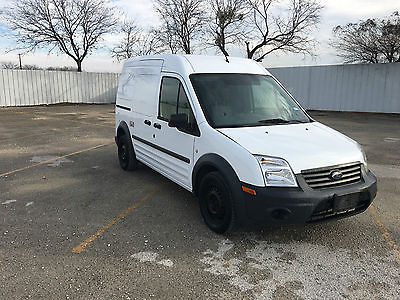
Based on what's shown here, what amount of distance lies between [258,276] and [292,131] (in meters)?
1.66

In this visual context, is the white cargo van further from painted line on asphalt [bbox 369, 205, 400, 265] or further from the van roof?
painted line on asphalt [bbox 369, 205, 400, 265]

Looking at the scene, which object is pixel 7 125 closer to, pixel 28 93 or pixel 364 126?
pixel 28 93

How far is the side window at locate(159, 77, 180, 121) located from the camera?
14.5ft

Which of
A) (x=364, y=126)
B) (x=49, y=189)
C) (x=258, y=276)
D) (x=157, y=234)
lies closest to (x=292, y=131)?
(x=258, y=276)

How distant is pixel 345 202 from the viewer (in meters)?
3.28

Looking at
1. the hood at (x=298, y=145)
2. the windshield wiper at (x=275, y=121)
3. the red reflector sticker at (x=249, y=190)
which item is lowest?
the red reflector sticker at (x=249, y=190)

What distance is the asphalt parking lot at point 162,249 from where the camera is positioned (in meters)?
2.84

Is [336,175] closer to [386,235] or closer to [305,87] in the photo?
[386,235]

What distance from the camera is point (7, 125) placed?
12.9 meters

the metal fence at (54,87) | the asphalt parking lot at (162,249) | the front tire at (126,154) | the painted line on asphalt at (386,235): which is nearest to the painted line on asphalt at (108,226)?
the asphalt parking lot at (162,249)

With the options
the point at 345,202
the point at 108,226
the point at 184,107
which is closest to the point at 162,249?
the point at 108,226

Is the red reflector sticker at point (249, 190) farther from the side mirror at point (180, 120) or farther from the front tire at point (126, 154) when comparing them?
the front tire at point (126, 154)

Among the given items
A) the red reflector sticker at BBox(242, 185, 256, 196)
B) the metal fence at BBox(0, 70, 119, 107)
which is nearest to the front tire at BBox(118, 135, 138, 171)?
the red reflector sticker at BBox(242, 185, 256, 196)

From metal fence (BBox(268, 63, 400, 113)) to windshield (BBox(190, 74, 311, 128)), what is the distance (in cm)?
1570
